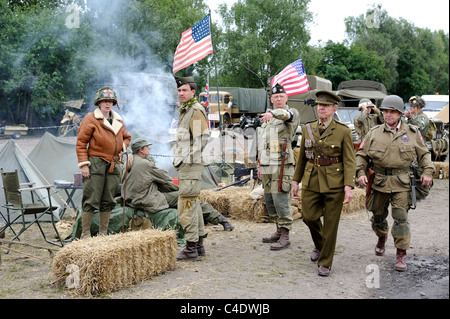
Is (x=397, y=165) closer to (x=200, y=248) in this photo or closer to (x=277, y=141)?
(x=277, y=141)

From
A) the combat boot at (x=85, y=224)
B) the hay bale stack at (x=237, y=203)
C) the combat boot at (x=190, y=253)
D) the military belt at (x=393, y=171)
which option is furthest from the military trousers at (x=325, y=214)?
the hay bale stack at (x=237, y=203)

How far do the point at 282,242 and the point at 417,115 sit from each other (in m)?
5.05

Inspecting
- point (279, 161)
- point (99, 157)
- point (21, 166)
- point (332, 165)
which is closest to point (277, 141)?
point (279, 161)

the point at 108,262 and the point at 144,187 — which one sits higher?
the point at 144,187

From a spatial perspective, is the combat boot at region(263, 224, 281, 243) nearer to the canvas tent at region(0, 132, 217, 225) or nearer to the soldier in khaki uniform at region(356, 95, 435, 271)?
the soldier in khaki uniform at region(356, 95, 435, 271)

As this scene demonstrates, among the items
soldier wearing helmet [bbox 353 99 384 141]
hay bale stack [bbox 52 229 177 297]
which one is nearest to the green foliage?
soldier wearing helmet [bbox 353 99 384 141]


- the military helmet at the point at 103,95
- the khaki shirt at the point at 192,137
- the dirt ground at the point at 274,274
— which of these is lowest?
the dirt ground at the point at 274,274

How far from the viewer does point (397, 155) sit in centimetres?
522

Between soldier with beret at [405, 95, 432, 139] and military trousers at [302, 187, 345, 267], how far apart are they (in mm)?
5180

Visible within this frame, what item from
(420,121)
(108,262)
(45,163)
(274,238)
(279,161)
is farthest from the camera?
(420,121)

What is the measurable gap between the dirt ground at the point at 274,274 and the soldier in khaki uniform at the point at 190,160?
380mm

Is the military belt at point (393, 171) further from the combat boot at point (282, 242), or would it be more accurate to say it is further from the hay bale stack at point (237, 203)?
the hay bale stack at point (237, 203)

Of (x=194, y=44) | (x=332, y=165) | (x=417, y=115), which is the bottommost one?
(x=332, y=165)

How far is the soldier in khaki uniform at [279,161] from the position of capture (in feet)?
19.9
